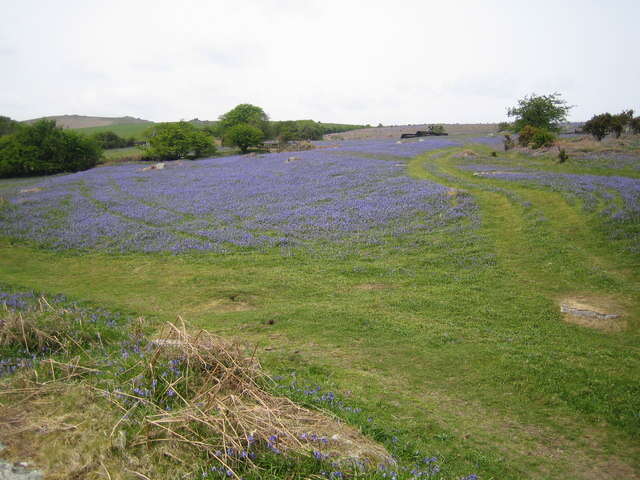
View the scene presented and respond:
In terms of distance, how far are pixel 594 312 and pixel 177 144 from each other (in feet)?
209

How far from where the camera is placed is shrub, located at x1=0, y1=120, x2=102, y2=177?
175 ft

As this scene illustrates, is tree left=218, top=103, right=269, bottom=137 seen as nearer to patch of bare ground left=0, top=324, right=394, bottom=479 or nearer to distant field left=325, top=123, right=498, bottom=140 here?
distant field left=325, top=123, right=498, bottom=140

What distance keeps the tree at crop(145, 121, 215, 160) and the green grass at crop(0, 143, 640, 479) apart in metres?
43.8

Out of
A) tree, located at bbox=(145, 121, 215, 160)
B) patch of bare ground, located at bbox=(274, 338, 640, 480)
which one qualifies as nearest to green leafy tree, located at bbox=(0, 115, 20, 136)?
tree, located at bbox=(145, 121, 215, 160)

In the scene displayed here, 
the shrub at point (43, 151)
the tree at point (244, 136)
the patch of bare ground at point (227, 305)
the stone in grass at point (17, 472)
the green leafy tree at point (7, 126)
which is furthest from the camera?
the green leafy tree at point (7, 126)

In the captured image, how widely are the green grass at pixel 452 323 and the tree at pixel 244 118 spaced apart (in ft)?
233

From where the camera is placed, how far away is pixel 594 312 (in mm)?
11422

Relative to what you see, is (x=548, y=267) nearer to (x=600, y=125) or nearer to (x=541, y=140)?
(x=541, y=140)

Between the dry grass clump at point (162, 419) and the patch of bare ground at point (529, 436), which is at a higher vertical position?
the dry grass clump at point (162, 419)

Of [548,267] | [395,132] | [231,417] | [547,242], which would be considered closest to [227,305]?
[231,417]

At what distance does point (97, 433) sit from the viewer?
14.6 ft

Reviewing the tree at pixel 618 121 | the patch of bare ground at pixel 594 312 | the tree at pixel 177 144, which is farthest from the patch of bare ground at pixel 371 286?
the tree at pixel 177 144

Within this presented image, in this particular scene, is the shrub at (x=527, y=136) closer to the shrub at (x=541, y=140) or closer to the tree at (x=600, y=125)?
the shrub at (x=541, y=140)

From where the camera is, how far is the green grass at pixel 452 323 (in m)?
7.03
